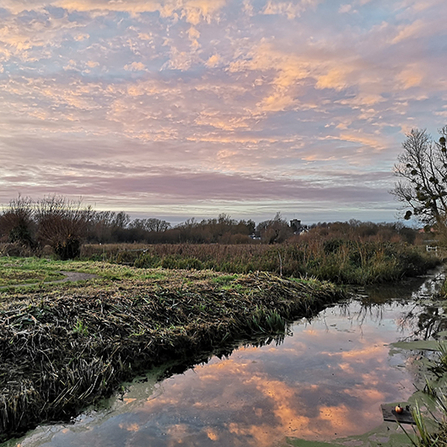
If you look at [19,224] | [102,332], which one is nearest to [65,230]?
[19,224]

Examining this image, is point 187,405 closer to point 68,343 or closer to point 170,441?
point 170,441

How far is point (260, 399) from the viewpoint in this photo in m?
4.17

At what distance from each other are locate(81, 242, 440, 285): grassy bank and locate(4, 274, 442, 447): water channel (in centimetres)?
574

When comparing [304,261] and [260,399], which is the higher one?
[304,261]

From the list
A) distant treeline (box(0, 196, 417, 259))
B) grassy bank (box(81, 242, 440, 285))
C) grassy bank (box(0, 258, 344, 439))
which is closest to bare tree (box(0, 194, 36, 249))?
distant treeline (box(0, 196, 417, 259))

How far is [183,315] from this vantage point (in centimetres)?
615

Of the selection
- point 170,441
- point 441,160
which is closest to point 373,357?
point 170,441

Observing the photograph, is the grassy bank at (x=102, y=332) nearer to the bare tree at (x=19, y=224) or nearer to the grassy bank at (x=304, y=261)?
the grassy bank at (x=304, y=261)

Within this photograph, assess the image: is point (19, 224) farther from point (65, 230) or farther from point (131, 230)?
point (131, 230)

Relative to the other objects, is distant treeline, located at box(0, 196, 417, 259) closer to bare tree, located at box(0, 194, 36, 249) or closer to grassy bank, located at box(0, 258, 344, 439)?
bare tree, located at box(0, 194, 36, 249)

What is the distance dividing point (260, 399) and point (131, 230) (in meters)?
38.7

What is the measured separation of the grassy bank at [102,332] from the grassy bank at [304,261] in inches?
172

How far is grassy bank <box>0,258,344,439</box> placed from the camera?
11.9ft

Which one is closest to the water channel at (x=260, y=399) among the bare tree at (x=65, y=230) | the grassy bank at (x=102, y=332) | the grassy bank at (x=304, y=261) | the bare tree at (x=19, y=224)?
the grassy bank at (x=102, y=332)
